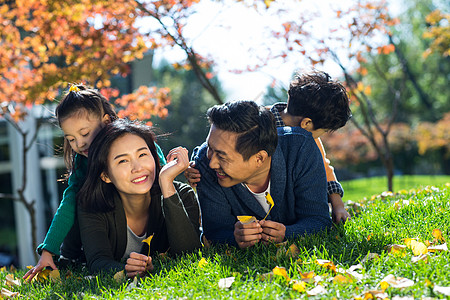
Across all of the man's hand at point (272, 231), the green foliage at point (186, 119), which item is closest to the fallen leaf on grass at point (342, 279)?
the man's hand at point (272, 231)

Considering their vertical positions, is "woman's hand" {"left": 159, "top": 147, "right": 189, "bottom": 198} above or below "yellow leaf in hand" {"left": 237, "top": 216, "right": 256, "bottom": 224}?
above

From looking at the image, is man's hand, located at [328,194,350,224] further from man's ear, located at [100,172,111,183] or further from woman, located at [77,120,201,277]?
man's ear, located at [100,172,111,183]

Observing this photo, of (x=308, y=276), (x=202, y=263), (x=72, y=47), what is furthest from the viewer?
(x=72, y=47)

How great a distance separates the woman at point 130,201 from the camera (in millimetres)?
3080

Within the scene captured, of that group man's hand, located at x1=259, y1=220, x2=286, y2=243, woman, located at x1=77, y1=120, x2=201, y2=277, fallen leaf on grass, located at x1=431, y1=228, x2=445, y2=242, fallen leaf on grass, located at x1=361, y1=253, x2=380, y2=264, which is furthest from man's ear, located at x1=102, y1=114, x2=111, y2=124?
fallen leaf on grass, located at x1=431, y1=228, x2=445, y2=242

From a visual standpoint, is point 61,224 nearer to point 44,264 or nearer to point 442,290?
point 44,264

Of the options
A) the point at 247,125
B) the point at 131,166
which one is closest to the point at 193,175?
the point at 131,166

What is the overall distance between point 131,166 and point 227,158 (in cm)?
70

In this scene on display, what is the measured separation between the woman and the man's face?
8.0 inches

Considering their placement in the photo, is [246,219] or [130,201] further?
[130,201]

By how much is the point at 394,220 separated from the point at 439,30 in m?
6.15

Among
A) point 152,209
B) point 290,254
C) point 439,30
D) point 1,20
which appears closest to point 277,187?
point 290,254

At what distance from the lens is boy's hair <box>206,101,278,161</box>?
3053 mm

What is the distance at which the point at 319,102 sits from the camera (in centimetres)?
376
